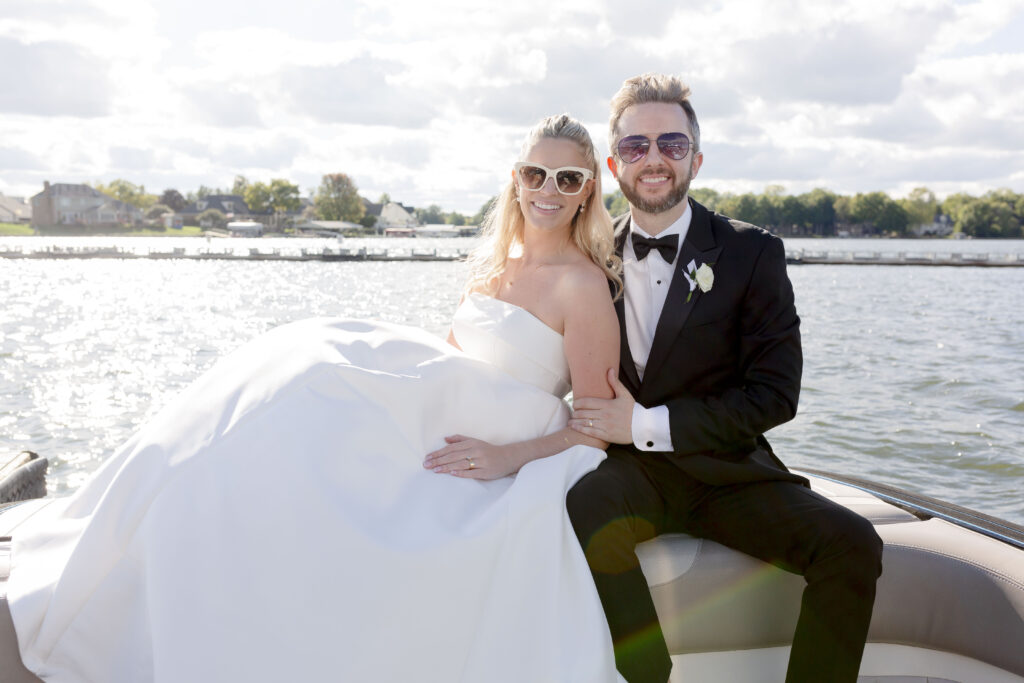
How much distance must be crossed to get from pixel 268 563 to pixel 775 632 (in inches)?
65.6

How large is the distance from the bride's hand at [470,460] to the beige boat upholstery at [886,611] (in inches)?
21.5

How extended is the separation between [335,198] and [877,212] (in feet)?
255

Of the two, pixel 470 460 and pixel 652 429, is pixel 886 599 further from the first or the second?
pixel 470 460

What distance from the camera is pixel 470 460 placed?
9.31ft

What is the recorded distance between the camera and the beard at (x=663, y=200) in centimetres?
330

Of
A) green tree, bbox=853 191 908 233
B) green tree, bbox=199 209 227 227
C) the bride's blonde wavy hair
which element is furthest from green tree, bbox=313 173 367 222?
the bride's blonde wavy hair

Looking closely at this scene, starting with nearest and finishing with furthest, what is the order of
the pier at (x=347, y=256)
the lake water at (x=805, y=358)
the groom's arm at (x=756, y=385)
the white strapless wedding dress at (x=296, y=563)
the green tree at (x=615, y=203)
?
1. the white strapless wedding dress at (x=296, y=563)
2. the groom's arm at (x=756, y=385)
3. the green tree at (x=615, y=203)
4. the lake water at (x=805, y=358)
5. the pier at (x=347, y=256)

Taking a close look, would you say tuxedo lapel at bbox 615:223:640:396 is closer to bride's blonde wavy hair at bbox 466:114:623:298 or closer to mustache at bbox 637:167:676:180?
bride's blonde wavy hair at bbox 466:114:623:298

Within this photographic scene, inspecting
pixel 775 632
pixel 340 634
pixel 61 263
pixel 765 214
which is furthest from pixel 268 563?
pixel 765 214

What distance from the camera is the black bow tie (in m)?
3.25

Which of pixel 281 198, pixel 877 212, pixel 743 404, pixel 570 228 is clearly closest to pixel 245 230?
pixel 281 198

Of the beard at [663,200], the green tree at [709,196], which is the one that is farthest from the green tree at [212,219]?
the beard at [663,200]

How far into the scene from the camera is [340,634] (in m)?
2.37

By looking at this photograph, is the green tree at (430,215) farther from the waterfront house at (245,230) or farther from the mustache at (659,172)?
the mustache at (659,172)
